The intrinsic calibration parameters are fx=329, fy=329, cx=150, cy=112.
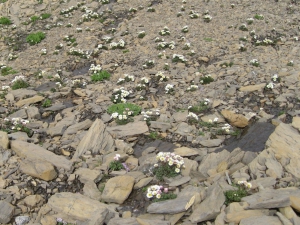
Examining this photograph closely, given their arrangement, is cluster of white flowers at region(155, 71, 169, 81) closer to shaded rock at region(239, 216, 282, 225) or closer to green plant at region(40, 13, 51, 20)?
shaded rock at region(239, 216, 282, 225)

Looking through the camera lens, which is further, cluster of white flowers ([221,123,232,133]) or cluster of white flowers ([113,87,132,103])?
cluster of white flowers ([113,87,132,103])

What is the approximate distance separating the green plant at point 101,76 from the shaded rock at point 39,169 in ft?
23.6

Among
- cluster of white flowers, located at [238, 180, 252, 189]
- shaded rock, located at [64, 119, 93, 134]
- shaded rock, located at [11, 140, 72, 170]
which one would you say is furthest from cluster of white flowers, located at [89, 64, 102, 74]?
cluster of white flowers, located at [238, 180, 252, 189]

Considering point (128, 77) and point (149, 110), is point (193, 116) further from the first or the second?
point (128, 77)

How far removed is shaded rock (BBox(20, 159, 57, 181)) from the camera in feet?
31.9

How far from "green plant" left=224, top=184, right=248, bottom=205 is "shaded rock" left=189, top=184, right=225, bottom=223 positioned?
0.12 meters

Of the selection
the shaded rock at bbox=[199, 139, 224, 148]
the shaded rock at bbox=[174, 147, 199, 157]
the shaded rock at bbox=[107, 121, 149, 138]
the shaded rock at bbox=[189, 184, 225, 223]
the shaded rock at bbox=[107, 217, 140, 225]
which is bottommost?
the shaded rock at bbox=[107, 121, 149, 138]

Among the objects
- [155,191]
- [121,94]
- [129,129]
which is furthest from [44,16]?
[155,191]

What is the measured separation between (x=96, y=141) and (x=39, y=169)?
7.39 ft

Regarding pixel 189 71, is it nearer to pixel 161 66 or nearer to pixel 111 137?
pixel 161 66

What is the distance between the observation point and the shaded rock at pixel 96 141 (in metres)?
11.2

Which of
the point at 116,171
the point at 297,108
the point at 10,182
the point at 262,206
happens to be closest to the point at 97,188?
the point at 116,171

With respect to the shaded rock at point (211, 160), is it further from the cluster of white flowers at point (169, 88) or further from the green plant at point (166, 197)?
the cluster of white flowers at point (169, 88)

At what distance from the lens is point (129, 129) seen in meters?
12.5
